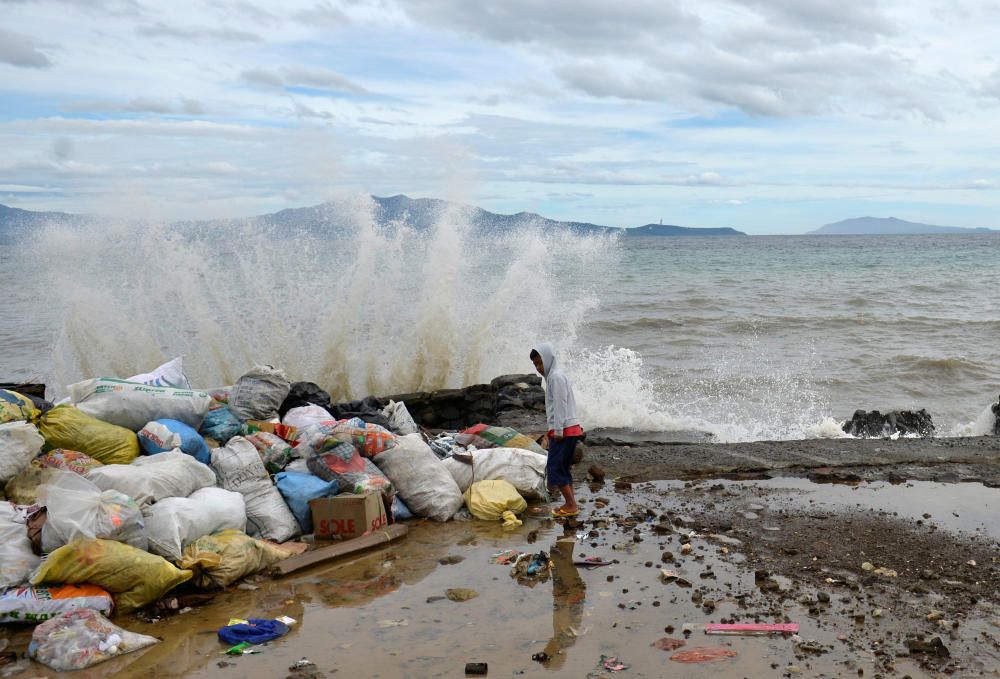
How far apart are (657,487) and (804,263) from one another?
47240 millimetres

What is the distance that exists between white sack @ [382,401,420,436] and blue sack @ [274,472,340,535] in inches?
66.9

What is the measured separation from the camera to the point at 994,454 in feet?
26.0

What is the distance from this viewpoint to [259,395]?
748cm

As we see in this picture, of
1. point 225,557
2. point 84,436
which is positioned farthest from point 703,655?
point 84,436

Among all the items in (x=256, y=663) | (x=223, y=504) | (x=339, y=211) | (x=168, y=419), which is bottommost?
(x=256, y=663)

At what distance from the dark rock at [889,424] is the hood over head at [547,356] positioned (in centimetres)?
510

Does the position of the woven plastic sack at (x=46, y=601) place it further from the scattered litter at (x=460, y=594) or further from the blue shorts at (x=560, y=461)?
the blue shorts at (x=560, y=461)

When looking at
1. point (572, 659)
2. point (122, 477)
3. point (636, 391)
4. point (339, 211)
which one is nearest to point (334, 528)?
point (122, 477)

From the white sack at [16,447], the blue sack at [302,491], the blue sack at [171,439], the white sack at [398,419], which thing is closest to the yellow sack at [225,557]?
the blue sack at [302,491]

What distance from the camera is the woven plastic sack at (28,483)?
17.4ft

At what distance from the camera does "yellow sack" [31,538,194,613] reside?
4.45m

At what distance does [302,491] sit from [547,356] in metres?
2.12

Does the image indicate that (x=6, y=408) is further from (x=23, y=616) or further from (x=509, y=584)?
(x=509, y=584)

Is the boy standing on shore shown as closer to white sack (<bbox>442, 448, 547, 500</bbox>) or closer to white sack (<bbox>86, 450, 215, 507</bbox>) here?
white sack (<bbox>442, 448, 547, 500</bbox>)
